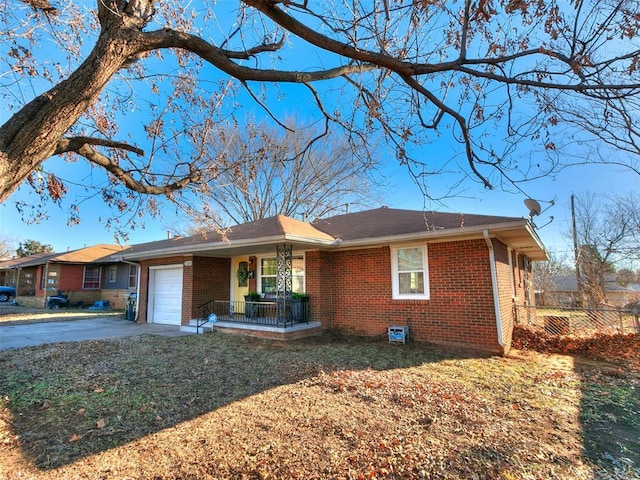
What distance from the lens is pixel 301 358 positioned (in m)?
7.31

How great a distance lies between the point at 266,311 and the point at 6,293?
28850 millimetres

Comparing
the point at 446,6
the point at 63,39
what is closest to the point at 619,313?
the point at 446,6

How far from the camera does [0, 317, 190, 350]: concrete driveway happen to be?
31.5ft

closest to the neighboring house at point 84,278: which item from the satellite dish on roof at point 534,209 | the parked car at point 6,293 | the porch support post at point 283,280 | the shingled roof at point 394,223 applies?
the parked car at point 6,293

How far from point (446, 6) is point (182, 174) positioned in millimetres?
4197

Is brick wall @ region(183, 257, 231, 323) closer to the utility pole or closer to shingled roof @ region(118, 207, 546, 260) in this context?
shingled roof @ region(118, 207, 546, 260)

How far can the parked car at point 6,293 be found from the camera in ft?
90.3

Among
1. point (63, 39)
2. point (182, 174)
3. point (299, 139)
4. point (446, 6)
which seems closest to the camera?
point (446, 6)

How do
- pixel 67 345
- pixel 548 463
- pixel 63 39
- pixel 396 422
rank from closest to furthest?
pixel 548 463
pixel 396 422
pixel 63 39
pixel 67 345

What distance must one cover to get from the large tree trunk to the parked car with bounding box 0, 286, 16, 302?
3358 centimetres

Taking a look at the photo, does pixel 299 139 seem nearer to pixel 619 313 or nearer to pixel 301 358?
pixel 301 358

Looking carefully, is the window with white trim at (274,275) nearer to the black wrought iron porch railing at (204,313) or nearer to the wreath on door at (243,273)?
the wreath on door at (243,273)

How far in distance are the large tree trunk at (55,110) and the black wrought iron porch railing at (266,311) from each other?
24.3 feet

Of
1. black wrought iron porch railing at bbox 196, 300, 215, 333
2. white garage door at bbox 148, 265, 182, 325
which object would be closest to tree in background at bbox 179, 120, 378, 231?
white garage door at bbox 148, 265, 182, 325
